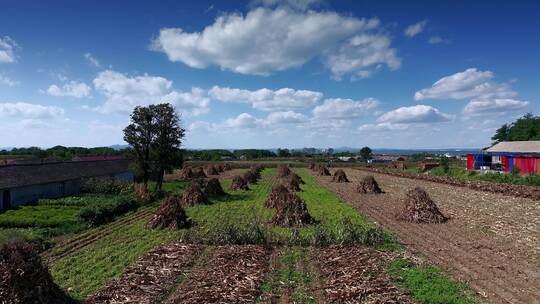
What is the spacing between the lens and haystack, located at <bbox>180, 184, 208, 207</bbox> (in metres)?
31.9

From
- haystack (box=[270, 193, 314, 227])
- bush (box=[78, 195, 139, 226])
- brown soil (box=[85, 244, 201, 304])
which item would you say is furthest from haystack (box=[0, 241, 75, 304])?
bush (box=[78, 195, 139, 226])

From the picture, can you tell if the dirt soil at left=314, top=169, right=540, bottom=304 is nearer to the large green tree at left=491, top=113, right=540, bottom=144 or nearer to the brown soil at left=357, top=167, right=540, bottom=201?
the brown soil at left=357, top=167, right=540, bottom=201

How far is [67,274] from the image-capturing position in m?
14.1

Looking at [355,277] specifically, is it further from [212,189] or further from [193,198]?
[212,189]

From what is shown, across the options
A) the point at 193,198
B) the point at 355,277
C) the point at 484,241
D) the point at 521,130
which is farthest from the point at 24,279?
the point at 521,130

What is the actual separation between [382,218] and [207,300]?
53.9ft

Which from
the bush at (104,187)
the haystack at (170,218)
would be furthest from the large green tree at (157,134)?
the haystack at (170,218)

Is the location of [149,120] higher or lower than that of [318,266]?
higher

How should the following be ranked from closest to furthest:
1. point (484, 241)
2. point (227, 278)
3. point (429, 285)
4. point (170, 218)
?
point (429, 285), point (227, 278), point (484, 241), point (170, 218)

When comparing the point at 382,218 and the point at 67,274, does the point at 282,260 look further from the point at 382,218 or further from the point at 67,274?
the point at 382,218

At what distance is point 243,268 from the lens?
13891 mm

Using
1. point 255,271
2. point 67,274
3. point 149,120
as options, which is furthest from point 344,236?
point 149,120

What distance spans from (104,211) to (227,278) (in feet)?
54.2

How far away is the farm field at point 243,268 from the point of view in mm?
11367
